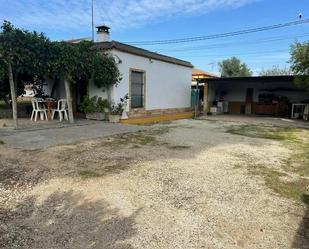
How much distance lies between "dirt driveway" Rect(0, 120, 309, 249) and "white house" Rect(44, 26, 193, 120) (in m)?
5.68

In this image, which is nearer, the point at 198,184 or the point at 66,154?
the point at 198,184

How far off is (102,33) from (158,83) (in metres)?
3.38

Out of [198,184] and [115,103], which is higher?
[115,103]

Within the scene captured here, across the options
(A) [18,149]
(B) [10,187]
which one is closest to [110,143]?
(A) [18,149]

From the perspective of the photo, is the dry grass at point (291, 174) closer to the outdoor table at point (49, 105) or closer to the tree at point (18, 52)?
the tree at point (18, 52)

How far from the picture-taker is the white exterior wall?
11.7 m

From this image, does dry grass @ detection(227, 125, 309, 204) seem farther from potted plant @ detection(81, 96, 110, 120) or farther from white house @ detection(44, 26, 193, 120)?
white house @ detection(44, 26, 193, 120)

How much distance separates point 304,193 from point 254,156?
2284 mm

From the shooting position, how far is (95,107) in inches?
449

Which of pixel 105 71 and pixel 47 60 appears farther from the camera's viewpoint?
pixel 105 71

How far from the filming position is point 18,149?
20.1 ft

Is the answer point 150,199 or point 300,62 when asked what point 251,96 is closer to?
point 300,62

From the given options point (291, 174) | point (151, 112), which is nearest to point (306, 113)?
point (151, 112)

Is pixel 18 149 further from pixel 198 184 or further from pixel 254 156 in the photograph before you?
pixel 254 156
